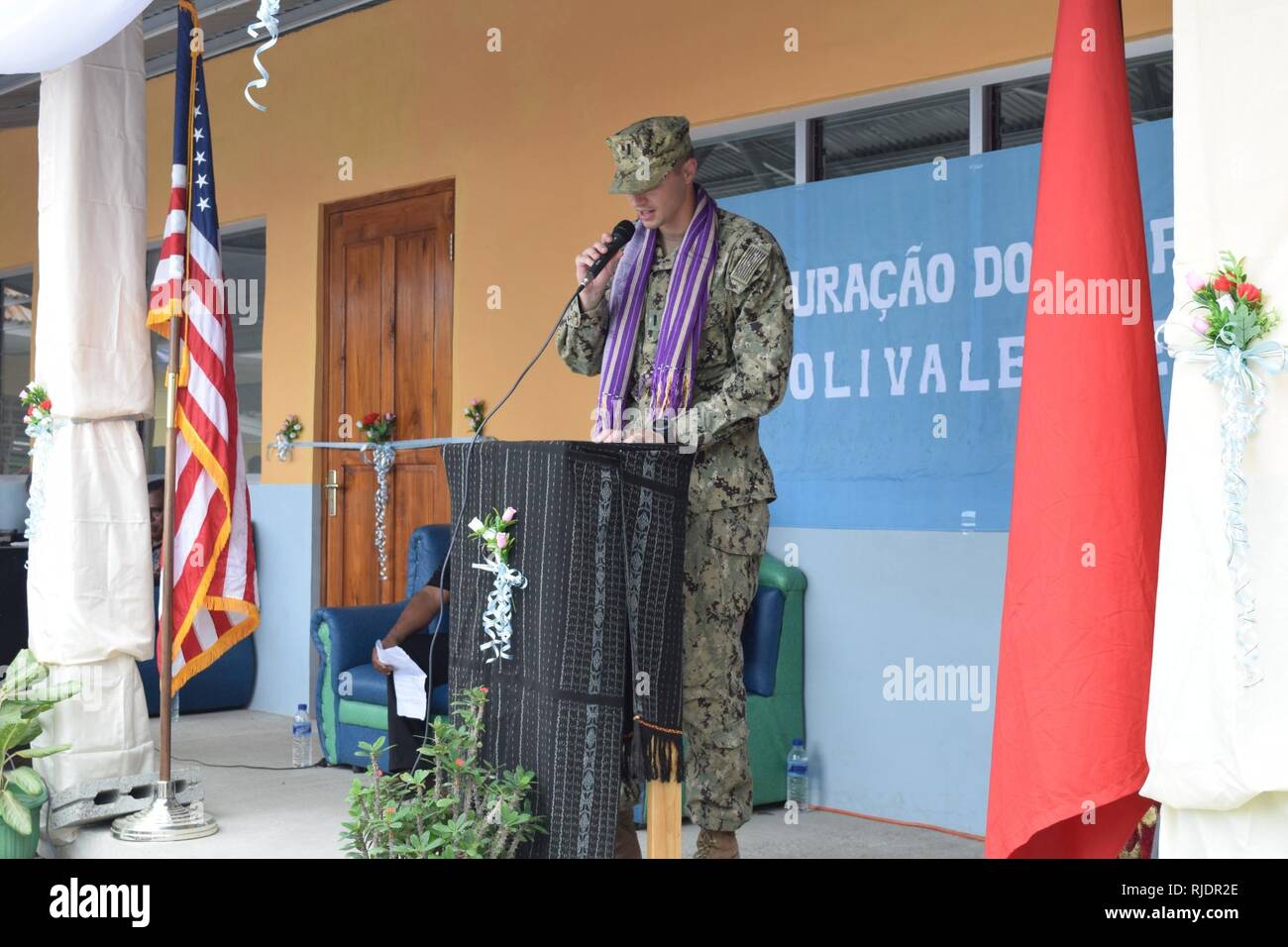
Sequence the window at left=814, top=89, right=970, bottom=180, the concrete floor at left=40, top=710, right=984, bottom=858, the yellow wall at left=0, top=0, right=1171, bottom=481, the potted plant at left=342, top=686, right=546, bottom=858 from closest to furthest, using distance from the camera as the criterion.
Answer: the potted plant at left=342, top=686, right=546, bottom=858 → the concrete floor at left=40, top=710, right=984, bottom=858 → the window at left=814, top=89, right=970, bottom=180 → the yellow wall at left=0, top=0, right=1171, bottom=481

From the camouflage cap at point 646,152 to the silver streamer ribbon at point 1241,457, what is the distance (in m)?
1.20

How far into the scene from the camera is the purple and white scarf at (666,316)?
2779 mm

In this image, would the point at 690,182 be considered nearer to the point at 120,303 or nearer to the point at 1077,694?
the point at 1077,694

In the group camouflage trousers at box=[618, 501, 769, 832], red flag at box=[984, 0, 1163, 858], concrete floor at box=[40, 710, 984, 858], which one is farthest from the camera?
concrete floor at box=[40, 710, 984, 858]

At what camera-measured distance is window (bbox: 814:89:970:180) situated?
166 inches

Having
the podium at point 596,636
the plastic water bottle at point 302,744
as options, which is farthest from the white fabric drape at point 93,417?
the podium at point 596,636

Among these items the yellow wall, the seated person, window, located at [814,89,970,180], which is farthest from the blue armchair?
window, located at [814,89,970,180]

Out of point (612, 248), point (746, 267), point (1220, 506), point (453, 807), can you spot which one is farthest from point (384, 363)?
point (1220, 506)

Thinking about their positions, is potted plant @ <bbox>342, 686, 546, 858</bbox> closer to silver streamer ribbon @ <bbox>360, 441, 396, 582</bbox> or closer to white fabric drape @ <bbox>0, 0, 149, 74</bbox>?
white fabric drape @ <bbox>0, 0, 149, 74</bbox>

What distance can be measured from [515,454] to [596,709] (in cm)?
49

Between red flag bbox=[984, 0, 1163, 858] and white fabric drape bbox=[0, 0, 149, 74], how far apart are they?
169 cm

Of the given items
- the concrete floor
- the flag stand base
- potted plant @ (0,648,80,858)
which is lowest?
the concrete floor

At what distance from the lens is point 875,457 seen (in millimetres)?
4320
